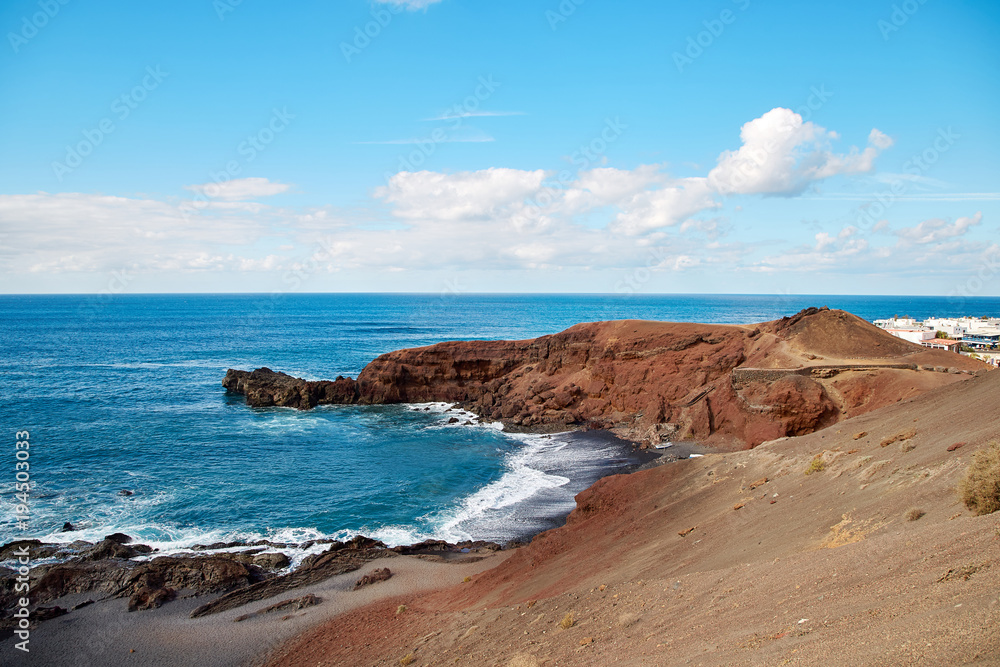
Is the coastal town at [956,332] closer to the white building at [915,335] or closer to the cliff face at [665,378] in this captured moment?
the white building at [915,335]

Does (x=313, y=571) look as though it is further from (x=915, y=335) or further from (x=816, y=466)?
(x=915, y=335)

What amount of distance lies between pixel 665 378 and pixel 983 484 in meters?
30.9

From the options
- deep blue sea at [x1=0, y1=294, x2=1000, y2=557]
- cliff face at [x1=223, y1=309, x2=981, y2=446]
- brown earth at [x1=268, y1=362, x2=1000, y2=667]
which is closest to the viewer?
brown earth at [x1=268, y1=362, x2=1000, y2=667]

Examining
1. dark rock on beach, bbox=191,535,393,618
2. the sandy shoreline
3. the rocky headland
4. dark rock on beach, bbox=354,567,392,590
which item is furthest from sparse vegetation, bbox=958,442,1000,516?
dark rock on beach, bbox=191,535,393,618

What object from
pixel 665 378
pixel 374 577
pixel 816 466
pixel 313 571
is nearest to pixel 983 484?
pixel 816 466

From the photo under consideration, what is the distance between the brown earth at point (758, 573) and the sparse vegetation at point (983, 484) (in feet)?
1.06

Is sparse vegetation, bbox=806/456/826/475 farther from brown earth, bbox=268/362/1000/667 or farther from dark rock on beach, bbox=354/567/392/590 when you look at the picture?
dark rock on beach, bbox=354/567/392/590

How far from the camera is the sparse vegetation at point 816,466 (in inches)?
666

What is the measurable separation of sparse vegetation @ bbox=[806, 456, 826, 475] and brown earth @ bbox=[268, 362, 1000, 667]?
93mm

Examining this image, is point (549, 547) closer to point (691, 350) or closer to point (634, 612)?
point (634, 612)

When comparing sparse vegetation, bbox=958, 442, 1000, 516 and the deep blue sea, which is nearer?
sparse vegetation, bbox=958, 442, 1000, 516

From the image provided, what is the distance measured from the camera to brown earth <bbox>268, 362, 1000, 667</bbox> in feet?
24.4

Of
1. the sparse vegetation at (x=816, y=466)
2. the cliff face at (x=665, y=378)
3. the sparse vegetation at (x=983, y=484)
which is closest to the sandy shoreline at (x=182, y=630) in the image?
the sparse vegetation at (x=816, y=466)

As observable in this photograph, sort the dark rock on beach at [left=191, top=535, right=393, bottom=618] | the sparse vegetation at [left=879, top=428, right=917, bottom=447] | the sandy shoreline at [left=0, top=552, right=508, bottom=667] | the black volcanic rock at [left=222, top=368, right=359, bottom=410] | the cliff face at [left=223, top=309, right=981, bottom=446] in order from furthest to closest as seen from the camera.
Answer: the black volcanic rock at [left=222, top=368, right=359, bottom=410], the cliff face at [left=223, top=309, right=981, bottom=446], the dark rock on beach at [left=191, top=535, right=393, bottom=618], the sparse vegetation at [left=879, top=428, right=917, bottom=447], the sandy shoreline at [left=0, top=552, right=508, bottom=667]
